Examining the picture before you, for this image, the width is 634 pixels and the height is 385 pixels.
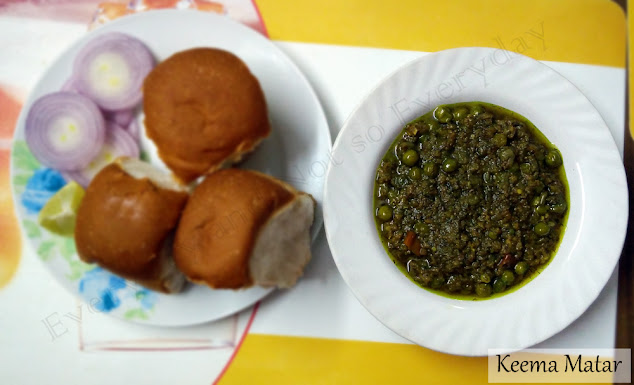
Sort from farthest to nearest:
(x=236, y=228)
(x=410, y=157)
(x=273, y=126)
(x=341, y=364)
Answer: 1. (x=341, y=364)
2. (x=273, y=126)
3. (x=410, y=157)
4. (x=236, y=228)

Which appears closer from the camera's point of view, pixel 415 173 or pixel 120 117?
pixel 415 173

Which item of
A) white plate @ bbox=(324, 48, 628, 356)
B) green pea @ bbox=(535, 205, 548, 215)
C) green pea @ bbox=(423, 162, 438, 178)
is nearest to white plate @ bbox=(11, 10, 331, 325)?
white plate @ bbox=(324, 48, 628, 356)

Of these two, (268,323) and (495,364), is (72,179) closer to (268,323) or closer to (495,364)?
(268,323)

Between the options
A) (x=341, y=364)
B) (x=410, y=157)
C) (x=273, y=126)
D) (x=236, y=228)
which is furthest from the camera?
(x=341, y=364)

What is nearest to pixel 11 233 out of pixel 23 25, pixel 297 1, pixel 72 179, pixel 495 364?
pixel 72 179

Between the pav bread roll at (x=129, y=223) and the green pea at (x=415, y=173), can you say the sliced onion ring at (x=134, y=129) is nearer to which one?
the pav bread roll at (x=129, y=223)

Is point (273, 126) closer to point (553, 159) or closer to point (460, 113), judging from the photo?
point (460, 113)

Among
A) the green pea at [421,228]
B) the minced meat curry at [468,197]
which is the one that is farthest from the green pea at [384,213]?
the green pea at [421,228]

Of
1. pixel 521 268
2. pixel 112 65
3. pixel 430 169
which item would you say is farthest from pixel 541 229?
pixel 112 65
